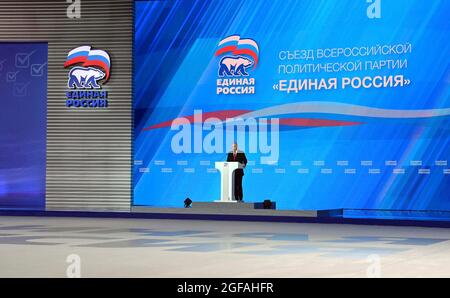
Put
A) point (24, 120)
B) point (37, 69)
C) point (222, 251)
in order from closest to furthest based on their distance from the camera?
point (222, 251) < point (37, 69) < point (24, 120)

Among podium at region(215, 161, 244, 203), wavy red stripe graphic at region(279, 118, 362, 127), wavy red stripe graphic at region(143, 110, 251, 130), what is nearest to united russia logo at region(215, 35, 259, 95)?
wavy red stripe graphic at region(143, 110, 251, 130)

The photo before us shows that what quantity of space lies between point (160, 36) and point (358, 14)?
4701mm

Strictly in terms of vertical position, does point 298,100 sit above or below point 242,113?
above

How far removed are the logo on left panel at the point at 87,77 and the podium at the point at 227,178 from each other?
14.0ft

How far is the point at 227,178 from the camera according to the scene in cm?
1605

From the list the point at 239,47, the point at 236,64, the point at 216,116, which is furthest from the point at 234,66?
the point at 216,116

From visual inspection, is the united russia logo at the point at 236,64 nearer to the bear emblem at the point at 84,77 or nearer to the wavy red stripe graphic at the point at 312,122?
the wavy red stripe graphic at the point at 312,122

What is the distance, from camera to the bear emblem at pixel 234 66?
17.7 metres

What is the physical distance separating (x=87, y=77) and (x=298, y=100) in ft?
17.2

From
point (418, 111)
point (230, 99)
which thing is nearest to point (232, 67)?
point (230, 99)

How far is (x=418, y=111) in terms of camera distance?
16156 millimetres

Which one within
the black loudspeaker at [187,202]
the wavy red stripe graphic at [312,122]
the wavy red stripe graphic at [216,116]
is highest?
the wavy red stripe graphic at [216,116]

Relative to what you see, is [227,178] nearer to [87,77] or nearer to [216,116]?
[216,116]

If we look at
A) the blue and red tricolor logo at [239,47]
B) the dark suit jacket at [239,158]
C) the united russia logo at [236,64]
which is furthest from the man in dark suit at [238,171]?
the blue and red tricolor logo at [239,47]
